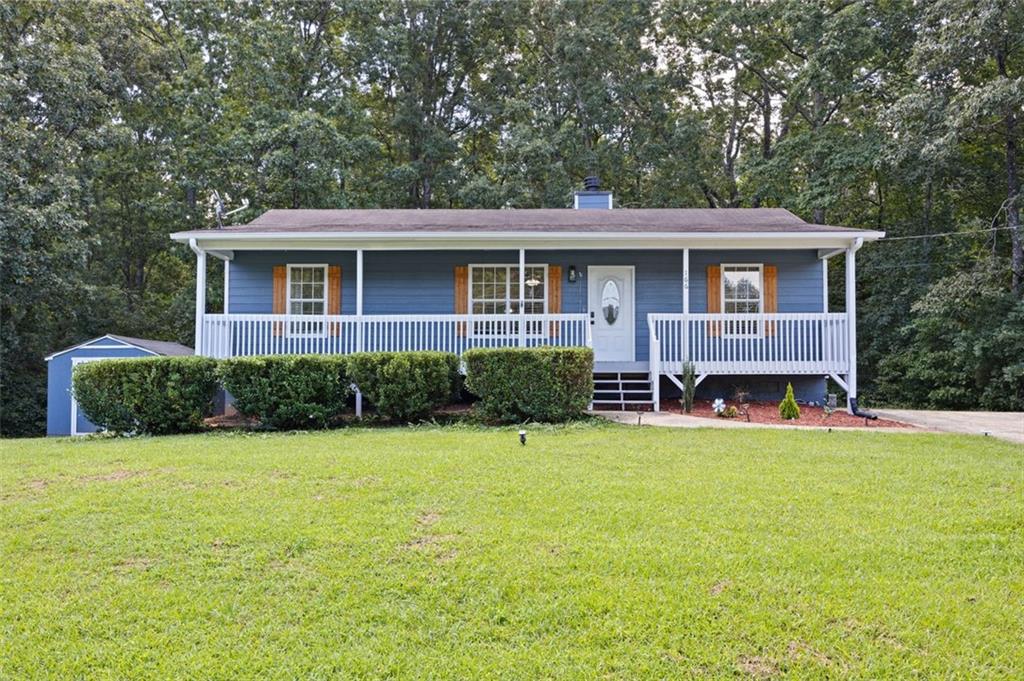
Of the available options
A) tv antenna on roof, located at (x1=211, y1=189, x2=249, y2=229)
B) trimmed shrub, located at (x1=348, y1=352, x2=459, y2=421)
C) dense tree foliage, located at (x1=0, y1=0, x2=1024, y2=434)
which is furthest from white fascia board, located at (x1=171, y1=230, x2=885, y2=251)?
tv antenna on roof, located at (x1=211, y1=189, x2=249, y2=229)

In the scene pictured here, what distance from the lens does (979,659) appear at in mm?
2416

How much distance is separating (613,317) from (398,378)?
15.8 ft

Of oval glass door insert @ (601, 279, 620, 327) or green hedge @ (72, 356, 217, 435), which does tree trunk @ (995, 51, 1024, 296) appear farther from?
green hedge @ (72, 356, 217, 435)

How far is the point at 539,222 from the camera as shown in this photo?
38.5 feet

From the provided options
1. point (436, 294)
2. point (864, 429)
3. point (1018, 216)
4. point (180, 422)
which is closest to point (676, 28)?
point (1018, 216)

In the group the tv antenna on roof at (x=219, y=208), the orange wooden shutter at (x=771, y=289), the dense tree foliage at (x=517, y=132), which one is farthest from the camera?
the tv antenna on roof at (x=219, y=208)

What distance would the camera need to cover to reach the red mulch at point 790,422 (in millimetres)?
8391

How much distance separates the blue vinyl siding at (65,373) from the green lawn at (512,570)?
5.83 m

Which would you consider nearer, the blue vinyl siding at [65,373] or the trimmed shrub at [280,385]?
the trimmed shrub at [280,385]

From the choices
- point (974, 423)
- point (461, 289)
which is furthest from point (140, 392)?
point (974, 423)

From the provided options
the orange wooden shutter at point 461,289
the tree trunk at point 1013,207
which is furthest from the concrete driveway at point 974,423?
the orange wooden shutter at point 461,289

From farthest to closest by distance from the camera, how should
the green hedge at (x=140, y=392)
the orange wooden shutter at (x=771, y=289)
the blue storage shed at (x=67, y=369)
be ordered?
the orange wooden shutter at (x=771, y=289), the blue storage shed at (x=67, y=369), the green hedge at (x=140, y=392)

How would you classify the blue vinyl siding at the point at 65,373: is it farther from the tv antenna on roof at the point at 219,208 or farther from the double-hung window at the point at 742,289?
the double-hung window at the point at 742,289

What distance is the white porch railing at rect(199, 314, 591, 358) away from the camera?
9.95 m
